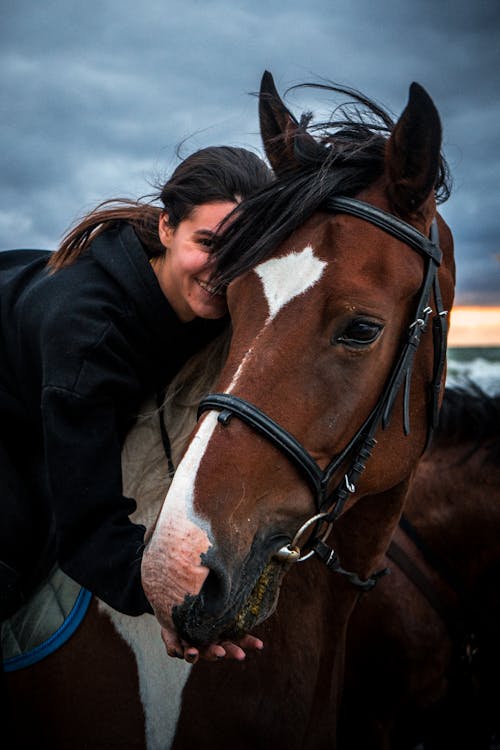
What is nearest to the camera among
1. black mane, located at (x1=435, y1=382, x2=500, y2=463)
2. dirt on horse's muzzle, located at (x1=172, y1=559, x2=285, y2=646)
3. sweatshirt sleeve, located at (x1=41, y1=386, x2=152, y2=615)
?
dirt on horse's muzzle, located at (x1=172, y1=559, x2=285, y2=646)

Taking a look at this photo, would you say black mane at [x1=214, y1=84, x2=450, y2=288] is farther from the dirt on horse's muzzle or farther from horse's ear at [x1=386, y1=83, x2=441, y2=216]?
the dirt on horse's muzzle

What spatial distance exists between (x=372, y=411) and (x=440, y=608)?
2264 mm

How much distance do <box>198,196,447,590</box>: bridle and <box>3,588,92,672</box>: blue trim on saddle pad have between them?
3.12ft

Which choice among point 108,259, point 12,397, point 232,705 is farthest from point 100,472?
point 232,705

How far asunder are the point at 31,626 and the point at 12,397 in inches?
35.4

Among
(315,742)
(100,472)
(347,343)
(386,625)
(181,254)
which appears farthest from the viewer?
(386,625)

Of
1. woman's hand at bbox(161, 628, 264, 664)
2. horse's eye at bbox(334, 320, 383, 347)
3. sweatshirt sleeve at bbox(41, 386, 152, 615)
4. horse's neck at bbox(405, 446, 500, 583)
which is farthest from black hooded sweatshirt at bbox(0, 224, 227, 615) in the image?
horse's neck at bbox(405, 446, 500, 583)

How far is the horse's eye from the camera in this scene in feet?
6.17

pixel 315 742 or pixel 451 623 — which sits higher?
pixel 451 623

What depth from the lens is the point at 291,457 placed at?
1.79 meters

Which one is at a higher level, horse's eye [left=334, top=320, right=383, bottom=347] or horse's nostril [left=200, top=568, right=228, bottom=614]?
horse's eye [left=334, top=320, right=383, bottom=347]

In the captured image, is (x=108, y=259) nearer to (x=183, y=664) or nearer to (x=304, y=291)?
(x=304, y=291)

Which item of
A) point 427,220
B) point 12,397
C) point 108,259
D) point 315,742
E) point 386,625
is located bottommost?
point 315,742

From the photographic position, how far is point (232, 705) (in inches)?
93.0
